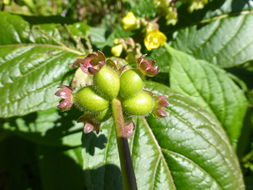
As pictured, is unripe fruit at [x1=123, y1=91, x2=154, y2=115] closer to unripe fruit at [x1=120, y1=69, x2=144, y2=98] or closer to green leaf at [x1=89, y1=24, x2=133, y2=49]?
unripe fruit at [x1=120, y1=69, x2=144, y2=98]

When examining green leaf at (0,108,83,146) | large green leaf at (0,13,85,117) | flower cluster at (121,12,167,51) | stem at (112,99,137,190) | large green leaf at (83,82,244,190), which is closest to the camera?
stem at (112,99,137,190)

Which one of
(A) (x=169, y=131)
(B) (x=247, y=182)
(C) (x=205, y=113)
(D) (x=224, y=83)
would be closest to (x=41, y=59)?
(A) (x=169, y=131)

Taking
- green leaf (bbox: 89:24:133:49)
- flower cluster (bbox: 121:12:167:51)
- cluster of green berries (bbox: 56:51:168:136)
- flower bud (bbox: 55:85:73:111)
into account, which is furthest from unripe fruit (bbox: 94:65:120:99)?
green leaf (bbox: 89:24:133:49)

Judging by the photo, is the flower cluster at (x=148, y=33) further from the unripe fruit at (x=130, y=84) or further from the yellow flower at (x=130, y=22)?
the unripe fruit at (x=130, y=84)

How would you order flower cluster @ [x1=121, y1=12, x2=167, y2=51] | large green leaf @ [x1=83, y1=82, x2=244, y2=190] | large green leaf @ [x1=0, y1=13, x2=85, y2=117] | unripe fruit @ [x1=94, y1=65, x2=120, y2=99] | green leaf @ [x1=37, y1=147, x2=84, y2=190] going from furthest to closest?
green leaf @ [x1=37, y1=147, x2=84, y2=190], flower cluster @ [x1=121, y1=12, x2=167, y2=51], large green leaf @ [x1=0, y1=13, x2=85, y2=117], large green leaf @ [x1=83, y1=82, x2=244, y2=190], unripe fruit @ [x1=94, y1=65, x2=120, y2=99]

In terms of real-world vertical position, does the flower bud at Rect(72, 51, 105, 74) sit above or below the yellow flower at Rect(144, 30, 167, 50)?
below

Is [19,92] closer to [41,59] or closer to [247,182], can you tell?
[41,59]
